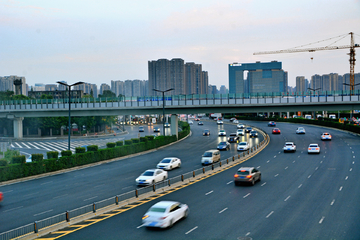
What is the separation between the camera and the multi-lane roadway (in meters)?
16.5

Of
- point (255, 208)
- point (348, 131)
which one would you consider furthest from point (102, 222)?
point (348, 131)

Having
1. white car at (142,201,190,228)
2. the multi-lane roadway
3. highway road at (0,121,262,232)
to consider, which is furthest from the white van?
white car at (142,201,190,228)

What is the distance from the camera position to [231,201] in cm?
2234

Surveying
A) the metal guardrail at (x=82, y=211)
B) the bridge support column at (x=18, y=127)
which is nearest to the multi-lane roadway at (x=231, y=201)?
the metal guardrail at (x=82, y=211)

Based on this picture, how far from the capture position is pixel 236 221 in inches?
708

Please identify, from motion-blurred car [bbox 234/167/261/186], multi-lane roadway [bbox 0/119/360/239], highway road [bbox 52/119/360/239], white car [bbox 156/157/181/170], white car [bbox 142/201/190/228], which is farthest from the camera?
white car [bbox 156/157/181/170]

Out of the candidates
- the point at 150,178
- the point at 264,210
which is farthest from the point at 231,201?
the point at 150,178

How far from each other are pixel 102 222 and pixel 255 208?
29.4 ft

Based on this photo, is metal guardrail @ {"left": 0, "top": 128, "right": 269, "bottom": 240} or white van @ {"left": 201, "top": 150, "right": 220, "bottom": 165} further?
white van @ {"left": 201, "top": 150, "right": 220, "bottom": 165}

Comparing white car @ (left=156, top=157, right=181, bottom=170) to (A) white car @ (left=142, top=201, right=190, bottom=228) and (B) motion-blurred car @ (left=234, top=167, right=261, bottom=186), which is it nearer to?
(B) motion-blurred car @ (left=234, top=167, right=261, bottom=186)

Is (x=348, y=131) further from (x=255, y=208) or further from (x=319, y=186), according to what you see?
(x=255, y=208)

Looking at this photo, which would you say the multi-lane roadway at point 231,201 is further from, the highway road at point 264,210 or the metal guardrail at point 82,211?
the metal guardrail at point 82,211

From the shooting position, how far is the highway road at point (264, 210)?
16.2m

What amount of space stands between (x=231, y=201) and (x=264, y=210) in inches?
112
